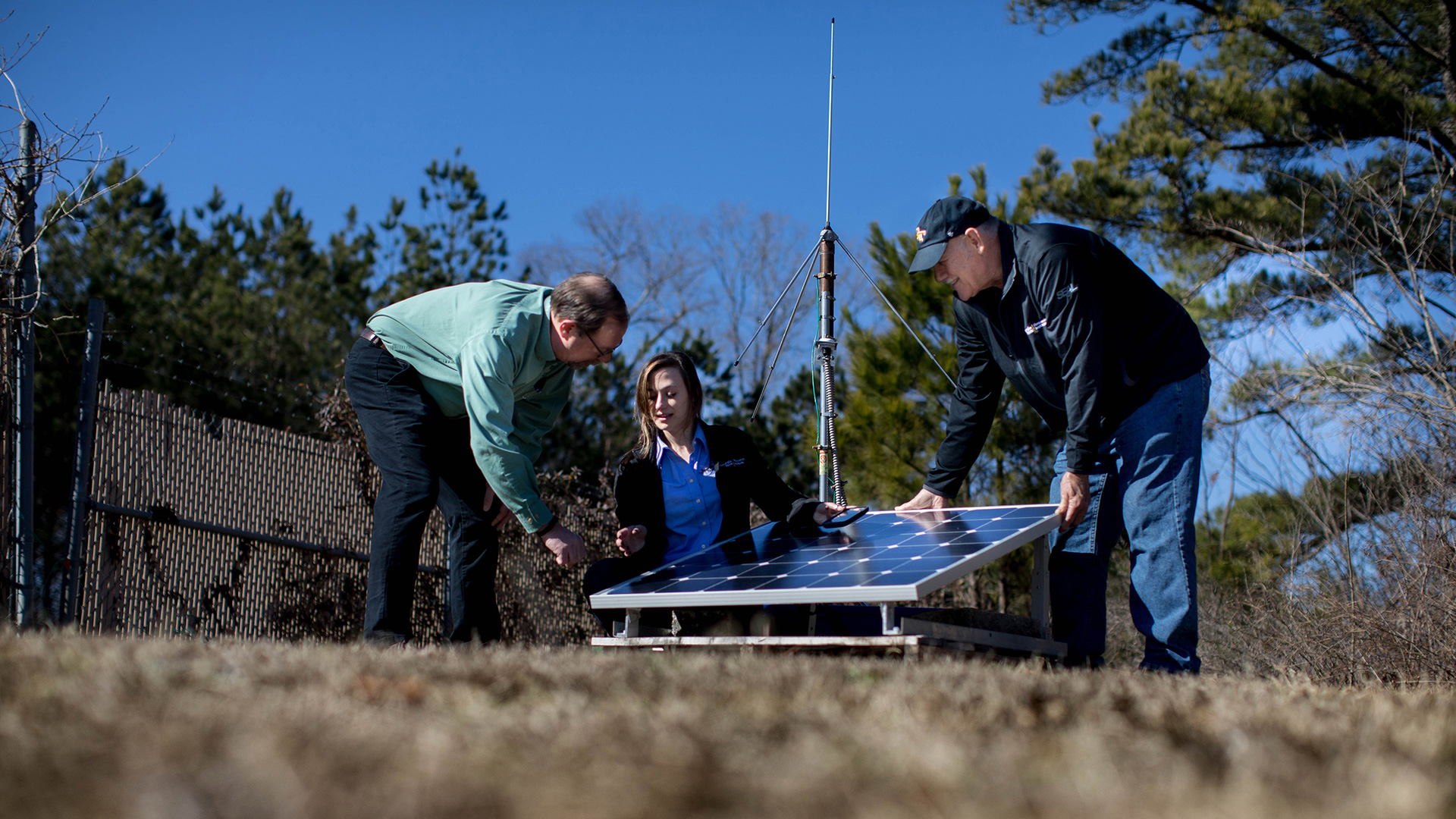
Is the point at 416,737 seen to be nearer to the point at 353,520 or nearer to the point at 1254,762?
the point at 1254,762

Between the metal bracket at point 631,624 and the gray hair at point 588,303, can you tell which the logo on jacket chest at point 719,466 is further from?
the metal bracket at point 631,624

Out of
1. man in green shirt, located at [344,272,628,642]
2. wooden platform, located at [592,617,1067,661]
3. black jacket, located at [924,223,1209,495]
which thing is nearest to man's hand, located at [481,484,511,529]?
man in green shirt, located at [344,272,628,642]

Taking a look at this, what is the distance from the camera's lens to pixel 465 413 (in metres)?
4.43

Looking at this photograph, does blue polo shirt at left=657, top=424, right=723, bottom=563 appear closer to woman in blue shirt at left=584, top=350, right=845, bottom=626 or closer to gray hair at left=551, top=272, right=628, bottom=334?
woman in blue shirt at left=584, top=350, right=845, bottom=626

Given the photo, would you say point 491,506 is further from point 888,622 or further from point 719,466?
point 888,622

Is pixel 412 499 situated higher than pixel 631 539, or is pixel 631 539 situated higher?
pixel 412 499

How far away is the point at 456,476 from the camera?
442 centimetres

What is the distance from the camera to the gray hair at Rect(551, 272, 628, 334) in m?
4.17

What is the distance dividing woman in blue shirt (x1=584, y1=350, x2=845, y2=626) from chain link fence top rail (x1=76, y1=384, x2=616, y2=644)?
3.01 metres

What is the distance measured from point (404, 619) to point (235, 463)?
3564mm

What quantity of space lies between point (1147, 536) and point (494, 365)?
2.58 m

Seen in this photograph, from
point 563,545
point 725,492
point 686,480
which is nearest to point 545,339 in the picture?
point 563,545

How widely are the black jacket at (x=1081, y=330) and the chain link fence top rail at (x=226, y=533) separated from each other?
4746 millimetres

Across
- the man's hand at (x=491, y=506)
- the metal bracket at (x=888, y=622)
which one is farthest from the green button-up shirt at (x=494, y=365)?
the metal bracket at (x=888, y=622)
